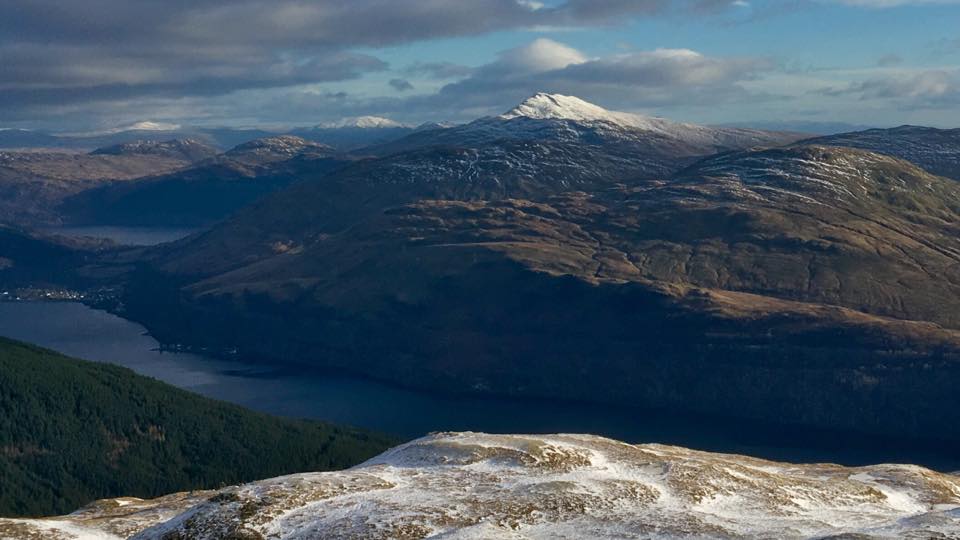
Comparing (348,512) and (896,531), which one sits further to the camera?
(348,512)

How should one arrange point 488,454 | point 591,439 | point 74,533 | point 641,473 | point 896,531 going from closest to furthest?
1. point 896,531
2. point 74,533
3. point 641,473
4. point 488,454
5. point 591,439

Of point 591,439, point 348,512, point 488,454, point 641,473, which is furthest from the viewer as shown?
point 591,439

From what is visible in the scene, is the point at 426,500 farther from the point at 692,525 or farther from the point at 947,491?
the point at 947,491

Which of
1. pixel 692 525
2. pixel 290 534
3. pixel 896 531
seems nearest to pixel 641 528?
pixel 692 525

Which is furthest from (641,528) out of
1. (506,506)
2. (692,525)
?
(506,506)

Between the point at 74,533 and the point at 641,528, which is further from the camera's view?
the point at 74,533

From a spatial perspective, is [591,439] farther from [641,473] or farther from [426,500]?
[426,500]
